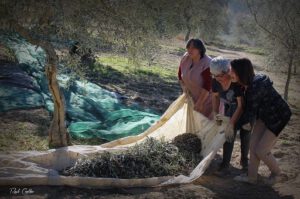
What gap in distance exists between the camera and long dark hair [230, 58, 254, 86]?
18.1 feet

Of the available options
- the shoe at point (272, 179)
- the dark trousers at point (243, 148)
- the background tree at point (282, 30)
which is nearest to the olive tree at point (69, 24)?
the dark trousers at point (243, 148)

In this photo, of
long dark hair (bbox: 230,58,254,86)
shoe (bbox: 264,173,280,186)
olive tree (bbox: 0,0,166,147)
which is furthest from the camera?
shoe (bbox: 264,173,280,186)

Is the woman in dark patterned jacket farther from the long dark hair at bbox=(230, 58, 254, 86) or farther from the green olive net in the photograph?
the green olive net

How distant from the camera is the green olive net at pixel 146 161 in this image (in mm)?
5566

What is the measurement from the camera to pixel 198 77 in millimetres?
7059

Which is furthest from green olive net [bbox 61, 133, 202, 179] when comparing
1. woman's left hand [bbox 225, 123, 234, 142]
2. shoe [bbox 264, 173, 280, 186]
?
shoe [bbox 264, 173, 280, 186]

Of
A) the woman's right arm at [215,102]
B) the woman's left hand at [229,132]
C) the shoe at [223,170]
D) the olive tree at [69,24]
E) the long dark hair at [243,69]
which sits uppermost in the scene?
the olive tree at [69,24]

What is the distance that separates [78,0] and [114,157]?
2181mm

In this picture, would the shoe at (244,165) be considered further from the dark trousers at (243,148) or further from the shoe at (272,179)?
the shoe at (272,179)

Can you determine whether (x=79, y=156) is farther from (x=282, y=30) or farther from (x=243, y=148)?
(x=282, y=30)

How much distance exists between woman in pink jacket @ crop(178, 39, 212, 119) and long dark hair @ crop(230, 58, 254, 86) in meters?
1.35

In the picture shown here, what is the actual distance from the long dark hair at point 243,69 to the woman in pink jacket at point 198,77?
135 centimetres

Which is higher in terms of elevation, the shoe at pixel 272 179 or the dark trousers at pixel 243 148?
the dark trousers at pixel 243 148

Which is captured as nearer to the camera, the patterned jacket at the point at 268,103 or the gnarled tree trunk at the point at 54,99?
the patterned jacket at the point at 268,103
